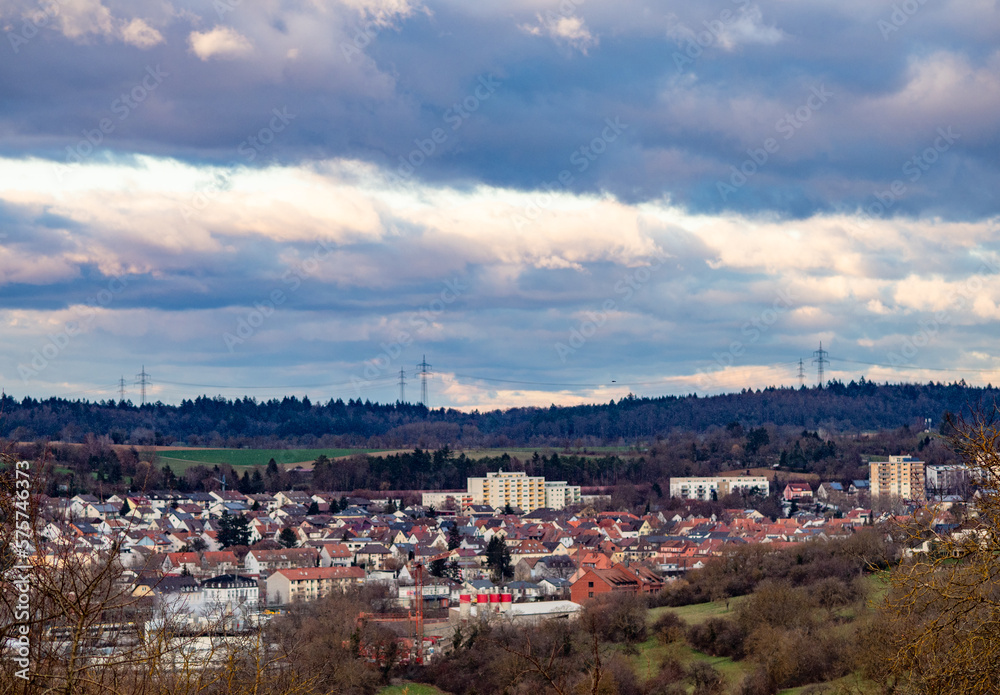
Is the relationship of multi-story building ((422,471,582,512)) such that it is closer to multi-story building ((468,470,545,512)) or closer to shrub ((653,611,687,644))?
multi-story building ((468,470,545,512))

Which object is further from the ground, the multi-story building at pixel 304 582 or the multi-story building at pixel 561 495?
the multi-story building at pixel 561 495

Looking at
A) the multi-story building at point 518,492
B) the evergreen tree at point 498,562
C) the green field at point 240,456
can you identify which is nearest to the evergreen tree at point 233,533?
the evergreen tree at point 498,562

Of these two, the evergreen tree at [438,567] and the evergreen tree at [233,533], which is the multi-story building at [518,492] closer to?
the evergreen tree at [233,533]

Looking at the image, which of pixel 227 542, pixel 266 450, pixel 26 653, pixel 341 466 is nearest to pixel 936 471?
pixel 341 466

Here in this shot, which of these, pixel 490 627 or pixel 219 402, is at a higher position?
pixel 219 402

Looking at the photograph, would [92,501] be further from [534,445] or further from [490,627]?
[534,445]

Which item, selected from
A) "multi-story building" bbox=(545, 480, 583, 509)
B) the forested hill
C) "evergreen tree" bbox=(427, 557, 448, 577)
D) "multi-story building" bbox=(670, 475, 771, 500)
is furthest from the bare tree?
the forested hill

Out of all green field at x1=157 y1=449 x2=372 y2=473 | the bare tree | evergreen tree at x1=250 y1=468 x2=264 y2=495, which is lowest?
evergreen tree at x1=250 y1=468 x2=264 y2=495
